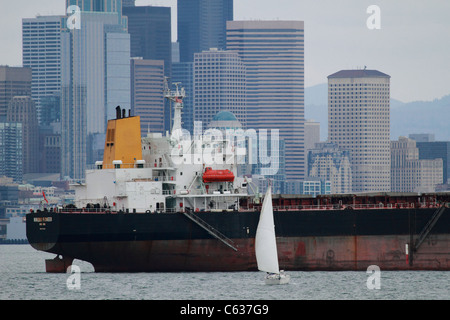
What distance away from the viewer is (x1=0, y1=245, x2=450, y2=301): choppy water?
178 feet

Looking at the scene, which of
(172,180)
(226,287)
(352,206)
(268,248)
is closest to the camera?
(226,287)

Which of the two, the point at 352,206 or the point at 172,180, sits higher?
the point at 172,180

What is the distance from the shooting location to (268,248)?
59.9 m

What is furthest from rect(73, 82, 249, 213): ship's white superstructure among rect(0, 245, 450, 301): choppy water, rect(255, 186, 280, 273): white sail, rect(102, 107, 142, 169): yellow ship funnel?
rect(255, 186, 280, 273): white sail

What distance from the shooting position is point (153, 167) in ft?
226

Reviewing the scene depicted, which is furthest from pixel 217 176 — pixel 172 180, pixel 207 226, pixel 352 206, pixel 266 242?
pixel 352 206

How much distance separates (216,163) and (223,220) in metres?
4.29

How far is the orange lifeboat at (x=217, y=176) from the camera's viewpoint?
2616 inches

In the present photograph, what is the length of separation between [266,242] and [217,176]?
765 centimetres

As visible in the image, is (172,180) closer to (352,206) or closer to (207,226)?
(207,226)

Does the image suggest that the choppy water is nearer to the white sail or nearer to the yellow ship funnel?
the white sail

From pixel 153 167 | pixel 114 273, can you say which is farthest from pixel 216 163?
pixel 114 273

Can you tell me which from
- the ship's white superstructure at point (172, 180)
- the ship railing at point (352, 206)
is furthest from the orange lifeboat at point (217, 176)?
the ship railing at point (352, 206)
